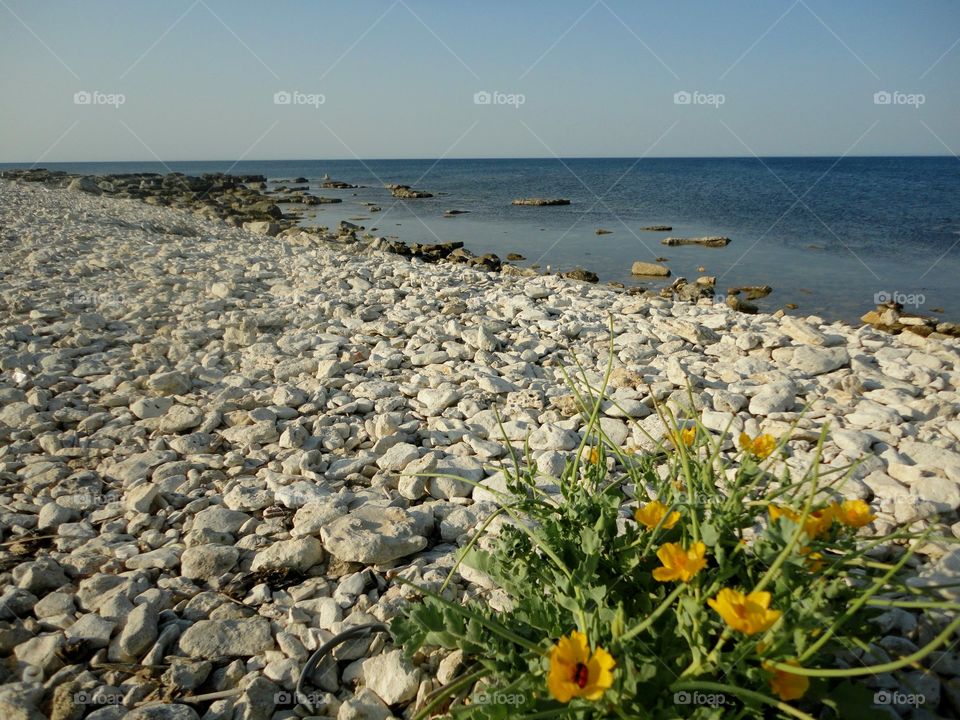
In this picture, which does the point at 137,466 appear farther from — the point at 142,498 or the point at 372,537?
the point at 372,537

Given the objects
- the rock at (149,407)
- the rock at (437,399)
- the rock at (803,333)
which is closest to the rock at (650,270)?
the rock at (803,333)

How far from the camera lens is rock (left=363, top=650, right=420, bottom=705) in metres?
1.44

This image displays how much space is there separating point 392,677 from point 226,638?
19.1 inches

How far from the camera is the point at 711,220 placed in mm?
16844

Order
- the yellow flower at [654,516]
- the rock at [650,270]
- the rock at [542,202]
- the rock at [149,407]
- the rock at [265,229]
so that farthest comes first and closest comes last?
the rock at [542,202] → the rock at [265,229] → the rock at [650,270] → the rock at [149,407] → the yellow flower at [654,516]

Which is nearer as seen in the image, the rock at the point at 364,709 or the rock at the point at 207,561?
the rock at the point at 364,709

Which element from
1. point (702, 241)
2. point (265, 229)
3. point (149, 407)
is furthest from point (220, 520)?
point (702, 241)

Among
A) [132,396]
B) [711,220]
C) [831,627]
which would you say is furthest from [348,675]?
[711,220]

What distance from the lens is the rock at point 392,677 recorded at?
1442 millimetres

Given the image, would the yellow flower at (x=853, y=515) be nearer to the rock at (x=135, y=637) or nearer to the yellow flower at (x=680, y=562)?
the yellow flower at (x=680, y=562)

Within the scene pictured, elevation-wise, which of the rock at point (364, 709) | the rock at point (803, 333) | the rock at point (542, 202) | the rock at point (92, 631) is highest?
Answer: the rock at point (542, 202)

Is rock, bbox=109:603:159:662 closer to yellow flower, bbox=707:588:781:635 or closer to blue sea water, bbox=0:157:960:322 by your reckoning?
yellow flower, bbox=707:588:781:635

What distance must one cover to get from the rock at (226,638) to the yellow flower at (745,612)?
1.21m

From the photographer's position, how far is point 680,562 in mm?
1063
